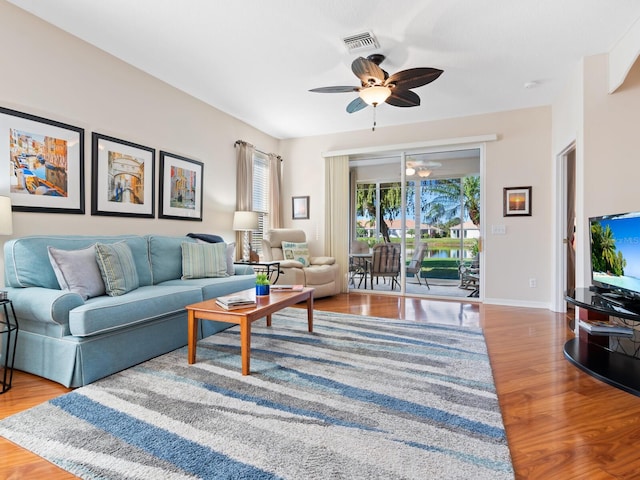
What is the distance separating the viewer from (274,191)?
5922mm

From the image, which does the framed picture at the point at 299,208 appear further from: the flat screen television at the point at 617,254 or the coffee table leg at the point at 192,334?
the flat screen television at the point at 617,254

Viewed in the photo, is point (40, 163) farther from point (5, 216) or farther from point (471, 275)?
point (471, 275)

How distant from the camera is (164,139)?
3922mm

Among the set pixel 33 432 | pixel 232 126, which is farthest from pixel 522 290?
pixel 33 432

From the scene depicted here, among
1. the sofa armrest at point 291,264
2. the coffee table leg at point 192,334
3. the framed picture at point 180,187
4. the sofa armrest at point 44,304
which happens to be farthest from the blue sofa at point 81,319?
the sofa armrest at point 291,264

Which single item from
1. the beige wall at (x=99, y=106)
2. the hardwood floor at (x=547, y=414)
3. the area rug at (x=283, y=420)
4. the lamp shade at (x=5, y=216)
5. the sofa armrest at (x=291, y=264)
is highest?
the beige wall at (x=99, y=106)

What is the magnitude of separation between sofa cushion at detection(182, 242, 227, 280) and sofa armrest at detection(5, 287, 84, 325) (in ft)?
4.40

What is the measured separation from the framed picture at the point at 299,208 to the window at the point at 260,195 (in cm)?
53

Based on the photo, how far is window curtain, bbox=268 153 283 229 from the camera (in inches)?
232

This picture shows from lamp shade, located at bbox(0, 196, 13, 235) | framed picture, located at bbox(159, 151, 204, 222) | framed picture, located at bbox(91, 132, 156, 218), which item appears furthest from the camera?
framed picture, located at bbox(159, 151, 204, 222)

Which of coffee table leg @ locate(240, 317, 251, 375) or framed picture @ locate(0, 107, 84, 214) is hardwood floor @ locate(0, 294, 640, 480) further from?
framed picture @ locate(0, 107, 84, 214)

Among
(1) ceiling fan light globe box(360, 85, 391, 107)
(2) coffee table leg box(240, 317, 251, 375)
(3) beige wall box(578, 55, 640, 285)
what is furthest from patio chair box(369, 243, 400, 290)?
(2) coffee table leg box(240, 317, 251, 375)

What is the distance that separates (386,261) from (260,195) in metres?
2.45

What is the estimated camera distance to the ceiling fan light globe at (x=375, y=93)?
313 centimetres
